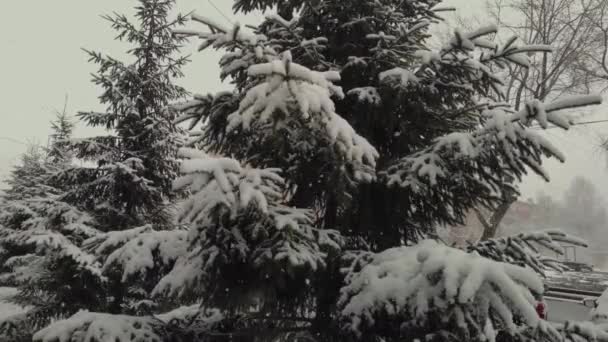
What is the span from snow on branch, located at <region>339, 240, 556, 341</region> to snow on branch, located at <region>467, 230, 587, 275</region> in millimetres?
433

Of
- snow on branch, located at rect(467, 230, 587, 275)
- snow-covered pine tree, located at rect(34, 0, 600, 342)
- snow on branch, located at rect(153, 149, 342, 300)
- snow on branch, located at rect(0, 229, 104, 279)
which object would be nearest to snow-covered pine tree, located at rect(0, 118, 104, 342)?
snow on branch, located at rect(0, 229, 104, 279)

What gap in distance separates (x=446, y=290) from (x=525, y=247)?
1222 mm

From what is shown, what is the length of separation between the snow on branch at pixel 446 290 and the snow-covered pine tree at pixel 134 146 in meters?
4.50

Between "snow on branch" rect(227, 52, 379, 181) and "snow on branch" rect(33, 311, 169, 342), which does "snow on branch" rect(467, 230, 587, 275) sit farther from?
"snow on branch" rect(33, 311, 169, 342)

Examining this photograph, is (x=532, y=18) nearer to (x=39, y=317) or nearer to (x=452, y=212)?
(x=452, y=212)

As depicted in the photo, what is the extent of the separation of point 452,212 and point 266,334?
179 cm

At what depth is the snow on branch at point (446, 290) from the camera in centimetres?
154

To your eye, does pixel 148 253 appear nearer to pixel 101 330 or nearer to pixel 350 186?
pixel 101 330

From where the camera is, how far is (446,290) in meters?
1.59

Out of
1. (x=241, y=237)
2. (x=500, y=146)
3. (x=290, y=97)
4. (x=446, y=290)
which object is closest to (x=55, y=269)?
(x=241, y=237)

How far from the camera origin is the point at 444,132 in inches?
124

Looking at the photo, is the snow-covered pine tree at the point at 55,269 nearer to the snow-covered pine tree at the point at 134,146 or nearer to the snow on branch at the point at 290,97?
the snow-covered pine tree at the point at 134,146

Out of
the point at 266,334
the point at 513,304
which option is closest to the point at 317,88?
the point at 513,304

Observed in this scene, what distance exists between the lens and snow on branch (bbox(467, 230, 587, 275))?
2365 millimetres
